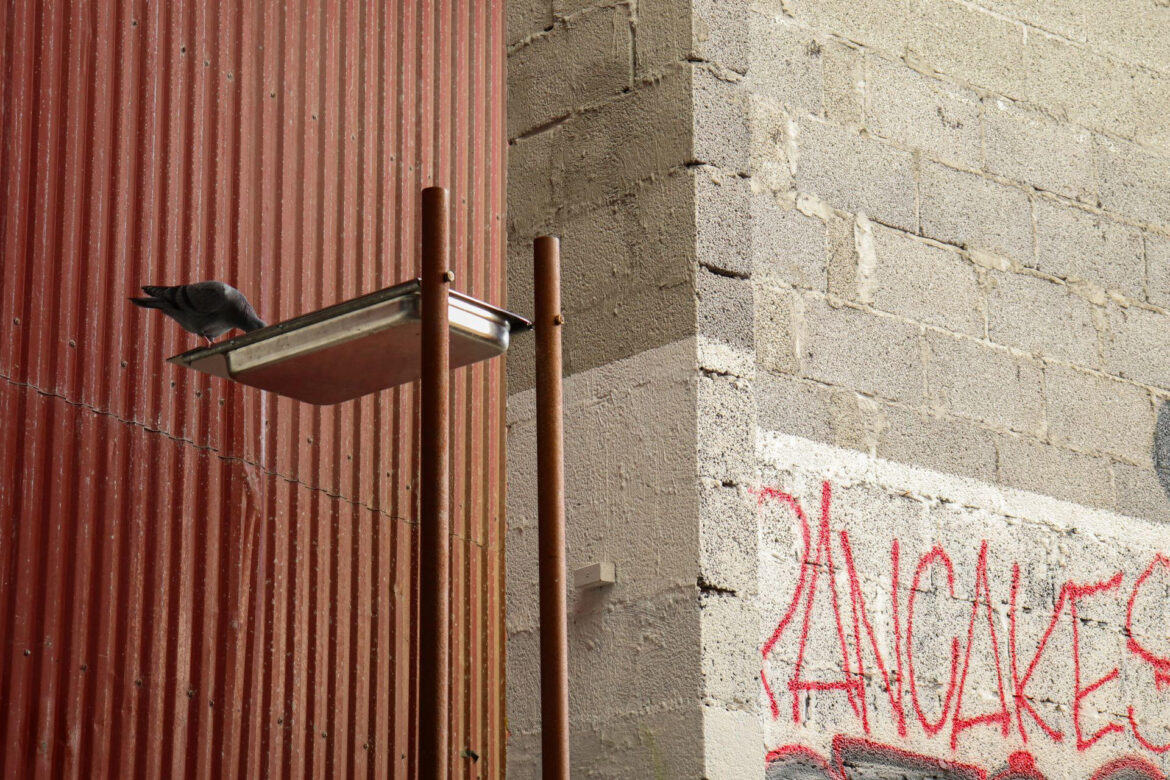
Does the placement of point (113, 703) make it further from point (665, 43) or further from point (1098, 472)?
point (1098, 472)

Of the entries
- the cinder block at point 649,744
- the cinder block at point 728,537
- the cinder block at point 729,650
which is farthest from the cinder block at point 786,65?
the cinder block at point 649,744

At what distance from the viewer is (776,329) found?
5.08 metres

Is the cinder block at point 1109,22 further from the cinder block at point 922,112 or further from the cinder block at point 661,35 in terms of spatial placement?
the cinder block at point 661,35

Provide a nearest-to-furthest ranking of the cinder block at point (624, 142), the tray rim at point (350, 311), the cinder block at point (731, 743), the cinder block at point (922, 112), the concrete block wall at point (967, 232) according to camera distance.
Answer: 1. the tray rim at point (350, 311)
2. the cinder block at point (731, 743)
3. the cinder block at point (624, 142)
4. the concrete block wall at point (967, 232)
5. the cinder block at point (922, 112)

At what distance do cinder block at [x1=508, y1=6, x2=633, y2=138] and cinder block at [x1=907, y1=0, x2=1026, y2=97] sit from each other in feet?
3.93

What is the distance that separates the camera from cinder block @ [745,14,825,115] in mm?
5289

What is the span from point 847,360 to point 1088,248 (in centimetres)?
128

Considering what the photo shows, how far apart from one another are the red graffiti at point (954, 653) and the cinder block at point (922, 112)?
1311mm

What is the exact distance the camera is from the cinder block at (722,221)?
4688 millimetres

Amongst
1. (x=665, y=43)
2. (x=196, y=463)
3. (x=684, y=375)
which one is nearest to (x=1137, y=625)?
(x=684, y=375)

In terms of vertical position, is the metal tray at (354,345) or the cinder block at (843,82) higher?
Result: the cinder block at (843,82)

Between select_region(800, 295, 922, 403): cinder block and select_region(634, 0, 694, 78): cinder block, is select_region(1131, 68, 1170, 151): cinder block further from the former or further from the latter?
select_region(634, 0, 694, 78): cinder block

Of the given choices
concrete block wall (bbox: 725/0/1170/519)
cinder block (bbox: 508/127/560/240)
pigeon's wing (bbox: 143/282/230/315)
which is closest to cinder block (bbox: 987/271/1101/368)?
concrete block wall (bbox: 725/0/1170/519)

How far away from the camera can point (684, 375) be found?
457 centimetres
